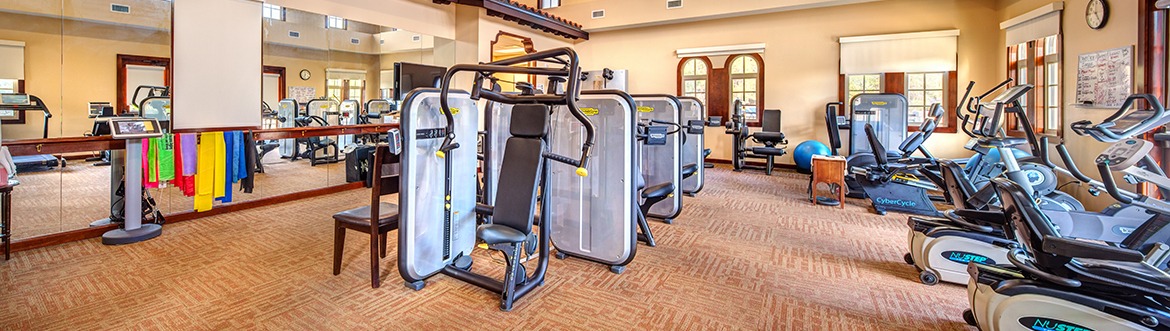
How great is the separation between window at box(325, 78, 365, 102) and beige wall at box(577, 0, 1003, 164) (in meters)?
5.61

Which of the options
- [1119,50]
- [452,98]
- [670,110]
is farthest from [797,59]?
[452,98]

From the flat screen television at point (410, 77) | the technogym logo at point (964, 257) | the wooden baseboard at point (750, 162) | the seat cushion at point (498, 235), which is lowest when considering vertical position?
the technogym logo at point (964, 257)

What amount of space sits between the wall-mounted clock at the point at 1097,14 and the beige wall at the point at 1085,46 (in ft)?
0.15

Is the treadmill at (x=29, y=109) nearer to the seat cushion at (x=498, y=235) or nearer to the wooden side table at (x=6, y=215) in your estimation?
the wooden side table at (x=6, y=215)

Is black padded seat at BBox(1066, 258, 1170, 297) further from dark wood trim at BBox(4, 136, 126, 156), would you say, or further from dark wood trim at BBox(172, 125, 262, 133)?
dark wood trim at BBox(172, 125, 262, 133)

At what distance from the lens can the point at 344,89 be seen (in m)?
6.80

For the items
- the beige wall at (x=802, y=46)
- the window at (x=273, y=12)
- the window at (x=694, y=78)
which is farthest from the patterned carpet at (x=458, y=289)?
the window at (x=694, y=78)

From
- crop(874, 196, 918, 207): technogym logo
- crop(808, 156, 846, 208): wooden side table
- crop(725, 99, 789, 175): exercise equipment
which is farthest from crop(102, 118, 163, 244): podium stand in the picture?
crop(725, 99, 789, 175): exercise equipment

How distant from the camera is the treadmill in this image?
3.91m

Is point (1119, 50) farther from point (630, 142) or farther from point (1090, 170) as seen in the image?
point (630, 142)

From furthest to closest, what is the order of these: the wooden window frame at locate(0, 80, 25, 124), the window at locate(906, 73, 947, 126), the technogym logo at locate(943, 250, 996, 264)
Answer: the window at locate(906, 73, 947, 126)
the wooden window frame at locate(0, 80, 25, 124)
the technogym logo at locate(943, 250, 996, 264)

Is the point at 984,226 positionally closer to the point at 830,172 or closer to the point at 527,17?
the point at 830,172

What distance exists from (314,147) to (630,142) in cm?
559

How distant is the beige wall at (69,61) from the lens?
4.06 meters
